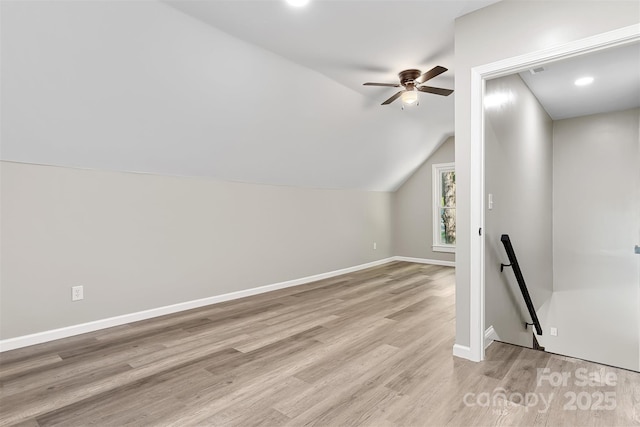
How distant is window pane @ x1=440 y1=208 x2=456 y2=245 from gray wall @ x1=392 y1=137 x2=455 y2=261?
0.73 feet

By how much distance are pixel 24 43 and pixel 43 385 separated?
88.1 inches

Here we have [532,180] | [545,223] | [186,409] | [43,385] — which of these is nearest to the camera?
[186,409]

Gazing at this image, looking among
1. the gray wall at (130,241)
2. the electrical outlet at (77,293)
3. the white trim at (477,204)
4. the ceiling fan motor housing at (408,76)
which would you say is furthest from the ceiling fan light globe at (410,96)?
the electrical outlet at (77,293)

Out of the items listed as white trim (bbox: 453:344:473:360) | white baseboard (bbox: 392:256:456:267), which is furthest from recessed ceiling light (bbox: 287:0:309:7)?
white baseboard (bbox: 392:256:456:267)

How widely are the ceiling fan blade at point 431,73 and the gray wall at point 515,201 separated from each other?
0.44 meters

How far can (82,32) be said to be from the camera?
2.22 metres

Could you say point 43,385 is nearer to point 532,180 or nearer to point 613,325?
point 532,180

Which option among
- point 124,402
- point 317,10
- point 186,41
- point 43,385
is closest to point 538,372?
point 124,402

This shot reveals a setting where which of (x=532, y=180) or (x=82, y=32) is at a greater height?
(x=82, y=32)

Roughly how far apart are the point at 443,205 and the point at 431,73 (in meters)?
4.19

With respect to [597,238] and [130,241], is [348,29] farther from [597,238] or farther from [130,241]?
[597,238]

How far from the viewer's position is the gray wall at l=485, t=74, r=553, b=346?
279cm

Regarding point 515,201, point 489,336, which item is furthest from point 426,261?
point 489,336

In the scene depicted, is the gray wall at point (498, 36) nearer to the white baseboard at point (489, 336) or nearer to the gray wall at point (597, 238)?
the white baseboard at point (489, 336)
